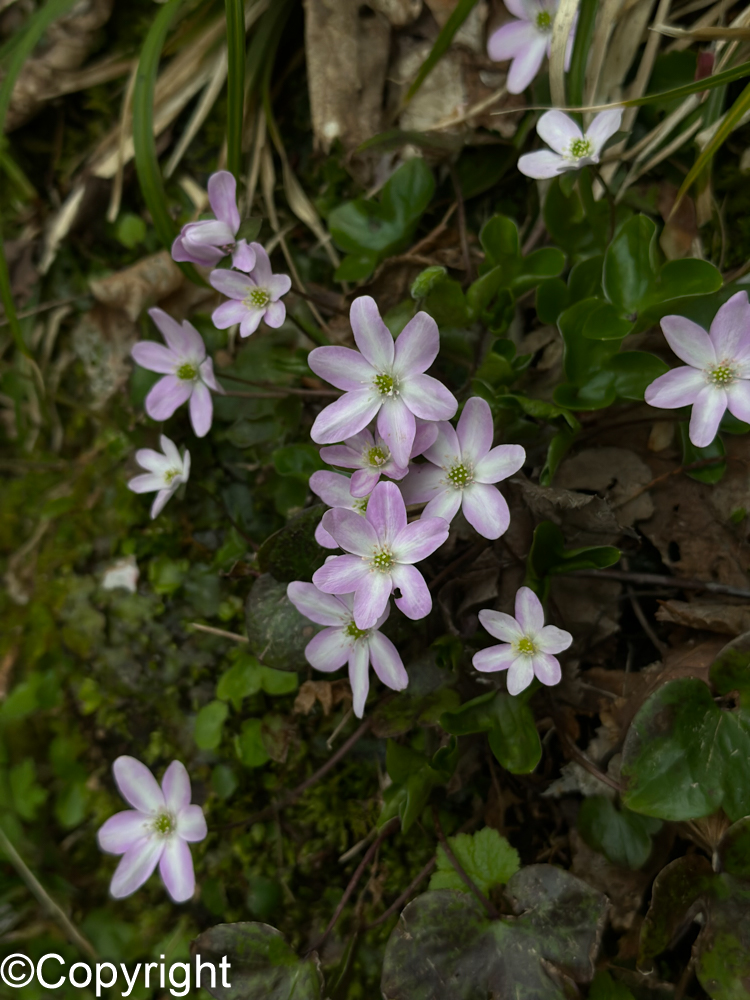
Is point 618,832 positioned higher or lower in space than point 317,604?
lower

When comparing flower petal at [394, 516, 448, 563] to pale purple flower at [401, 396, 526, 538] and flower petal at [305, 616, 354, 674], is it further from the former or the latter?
flower petal at [305, 616, 354, 674]

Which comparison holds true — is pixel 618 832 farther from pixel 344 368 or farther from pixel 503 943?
pixel 344 368

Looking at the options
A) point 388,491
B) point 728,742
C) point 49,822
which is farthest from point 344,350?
point 49,822

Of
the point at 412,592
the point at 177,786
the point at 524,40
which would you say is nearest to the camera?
the point at 412,592

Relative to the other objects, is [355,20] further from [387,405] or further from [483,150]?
[387,405]

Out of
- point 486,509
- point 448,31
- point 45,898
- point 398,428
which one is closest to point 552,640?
point 486,509

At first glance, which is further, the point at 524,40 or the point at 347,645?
the point at 524,40
